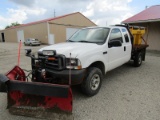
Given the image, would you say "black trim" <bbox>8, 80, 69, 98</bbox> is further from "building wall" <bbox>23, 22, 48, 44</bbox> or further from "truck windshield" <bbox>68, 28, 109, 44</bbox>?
"building wall" <bbox>23, 22, 48, 44</bbox>

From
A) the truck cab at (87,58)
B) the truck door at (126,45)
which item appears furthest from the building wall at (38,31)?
the truck cab at (87,58)

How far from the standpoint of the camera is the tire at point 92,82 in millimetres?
3611

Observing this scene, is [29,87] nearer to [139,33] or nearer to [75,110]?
[75,110]

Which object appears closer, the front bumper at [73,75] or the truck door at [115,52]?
the front bumper at [73,75]

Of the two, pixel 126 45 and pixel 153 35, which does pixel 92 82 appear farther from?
pixel 153 35

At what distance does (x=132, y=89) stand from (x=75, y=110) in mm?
2081

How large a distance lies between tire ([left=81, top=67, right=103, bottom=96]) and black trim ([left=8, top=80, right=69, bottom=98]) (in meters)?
1.05

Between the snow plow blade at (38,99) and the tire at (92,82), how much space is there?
863 mm

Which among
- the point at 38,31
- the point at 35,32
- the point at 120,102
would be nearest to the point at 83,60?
the point at 120,102

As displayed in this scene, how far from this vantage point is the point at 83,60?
132 inches

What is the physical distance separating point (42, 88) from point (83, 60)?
3.83ft

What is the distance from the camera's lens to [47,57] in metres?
3.50

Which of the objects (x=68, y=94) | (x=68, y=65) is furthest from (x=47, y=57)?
(x=68, y=94)

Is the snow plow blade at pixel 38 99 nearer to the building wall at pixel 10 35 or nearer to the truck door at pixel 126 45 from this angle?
the truck door at pixel 126 45
